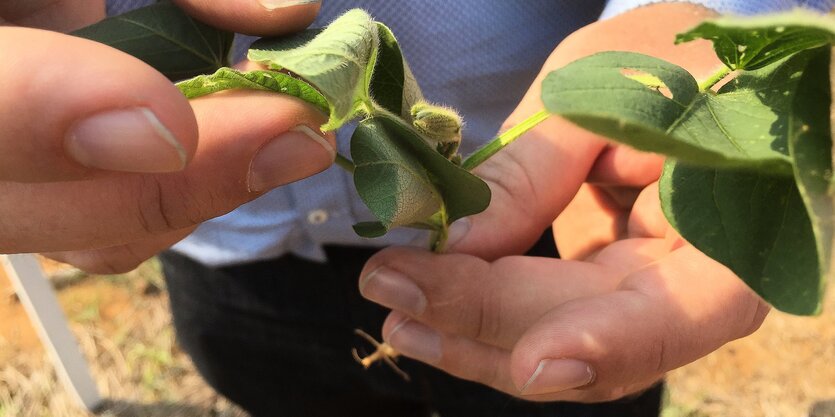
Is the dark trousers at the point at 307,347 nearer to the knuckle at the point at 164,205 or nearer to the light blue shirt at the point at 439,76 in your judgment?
the light blue shirt at the point at 439,76

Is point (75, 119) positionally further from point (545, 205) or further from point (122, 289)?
point (122, 289)

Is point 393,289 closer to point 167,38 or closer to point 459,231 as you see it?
point 459,231

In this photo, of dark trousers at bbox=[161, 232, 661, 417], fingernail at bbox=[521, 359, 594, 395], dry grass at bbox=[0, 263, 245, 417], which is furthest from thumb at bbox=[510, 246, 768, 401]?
dry grass at bbox=[0, 263, 245, 417]

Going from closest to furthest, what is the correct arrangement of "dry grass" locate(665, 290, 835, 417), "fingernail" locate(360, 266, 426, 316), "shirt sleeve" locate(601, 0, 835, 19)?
"fingernail" locate(360, 266, 426, 316)
"shirt sleeve" locate(601, 0, 835, 19)
"dry grass" locate(665, 290, 835, 417)

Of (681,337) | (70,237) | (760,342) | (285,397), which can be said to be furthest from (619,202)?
(760,342)

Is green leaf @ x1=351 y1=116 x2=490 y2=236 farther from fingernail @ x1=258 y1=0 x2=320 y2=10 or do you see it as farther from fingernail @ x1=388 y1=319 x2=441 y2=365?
fingernail @ x1=388 y1=319 x2=441 y2=365
